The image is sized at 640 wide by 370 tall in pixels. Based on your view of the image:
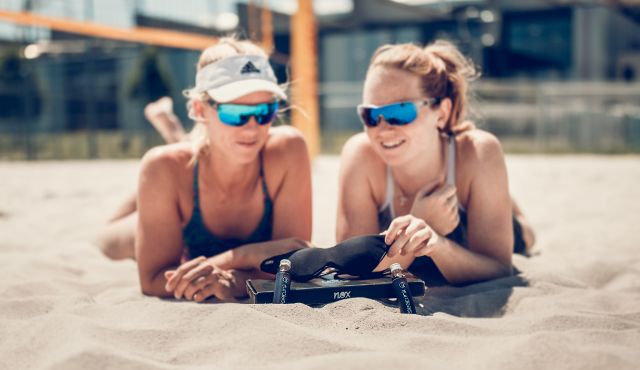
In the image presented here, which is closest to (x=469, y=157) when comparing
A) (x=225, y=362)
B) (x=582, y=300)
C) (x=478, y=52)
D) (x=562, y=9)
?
(x=582, y=300)

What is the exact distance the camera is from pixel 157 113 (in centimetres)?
459

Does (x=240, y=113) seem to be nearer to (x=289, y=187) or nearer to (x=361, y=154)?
(x=289, y=187)

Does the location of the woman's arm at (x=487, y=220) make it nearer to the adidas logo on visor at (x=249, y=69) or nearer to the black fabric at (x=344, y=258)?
the black fabric at (x=344, y=258)

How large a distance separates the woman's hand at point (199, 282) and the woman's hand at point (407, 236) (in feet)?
2.07

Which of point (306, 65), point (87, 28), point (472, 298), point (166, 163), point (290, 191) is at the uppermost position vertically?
point (87, 28)

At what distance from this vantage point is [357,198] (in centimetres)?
256

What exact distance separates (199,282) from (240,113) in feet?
2.10

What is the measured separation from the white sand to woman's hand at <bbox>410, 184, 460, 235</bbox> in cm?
26

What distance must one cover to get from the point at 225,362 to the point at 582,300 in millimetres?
1259

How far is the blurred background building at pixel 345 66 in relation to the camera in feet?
36.9

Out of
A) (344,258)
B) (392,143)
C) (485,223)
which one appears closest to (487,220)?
(485,223)

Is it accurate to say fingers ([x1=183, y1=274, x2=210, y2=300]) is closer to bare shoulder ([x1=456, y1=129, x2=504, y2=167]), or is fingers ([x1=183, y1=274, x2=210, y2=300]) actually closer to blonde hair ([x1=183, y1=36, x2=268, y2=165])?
blonde hair ([x1=183, y1=36, x2=268, y2=165])

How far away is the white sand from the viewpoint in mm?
1591

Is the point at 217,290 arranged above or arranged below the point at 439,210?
below
